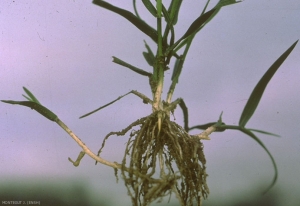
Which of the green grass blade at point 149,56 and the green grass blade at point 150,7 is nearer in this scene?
the green grass blade at point 150,7

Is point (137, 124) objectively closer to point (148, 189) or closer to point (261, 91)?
point (148, 189)

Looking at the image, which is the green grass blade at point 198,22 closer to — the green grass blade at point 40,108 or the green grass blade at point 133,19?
the green grass blade at point 133,19

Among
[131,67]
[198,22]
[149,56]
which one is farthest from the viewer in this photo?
[149,56]

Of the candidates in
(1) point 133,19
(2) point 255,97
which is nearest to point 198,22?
(1) point 133,19

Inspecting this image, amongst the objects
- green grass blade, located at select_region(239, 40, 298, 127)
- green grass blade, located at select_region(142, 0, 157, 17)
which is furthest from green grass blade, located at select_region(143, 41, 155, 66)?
green grass blade, located at select_region(239, 40, 298, 127)

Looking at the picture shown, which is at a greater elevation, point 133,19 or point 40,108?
point 133,19

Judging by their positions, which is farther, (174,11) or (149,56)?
(149,56)

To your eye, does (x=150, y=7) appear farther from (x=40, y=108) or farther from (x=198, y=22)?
(x=40, y=108)

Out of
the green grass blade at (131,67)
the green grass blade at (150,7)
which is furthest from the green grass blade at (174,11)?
the green grass blade at (131,67)
